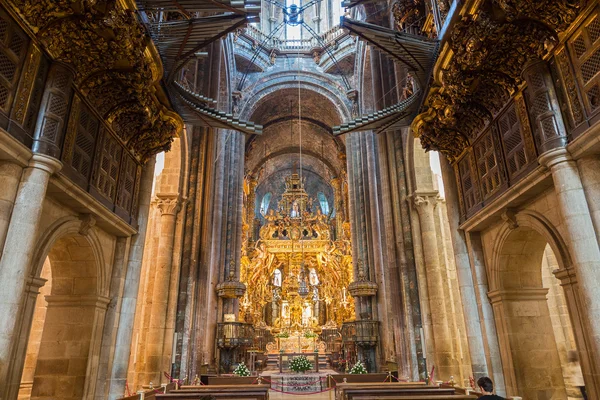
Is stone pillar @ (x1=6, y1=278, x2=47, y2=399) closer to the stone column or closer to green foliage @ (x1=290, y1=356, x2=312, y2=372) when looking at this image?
the stone column

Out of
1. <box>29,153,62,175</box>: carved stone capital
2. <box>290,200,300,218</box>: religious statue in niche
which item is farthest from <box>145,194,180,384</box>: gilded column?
<box>290,200,300,218</box>: religious statue in niche

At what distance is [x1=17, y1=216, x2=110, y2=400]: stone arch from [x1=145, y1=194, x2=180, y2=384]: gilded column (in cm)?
387

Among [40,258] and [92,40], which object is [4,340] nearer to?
[40,258]

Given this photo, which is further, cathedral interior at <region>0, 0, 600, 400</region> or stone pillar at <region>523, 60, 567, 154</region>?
stone pillar at <region>523, 60, 567, 154</region>

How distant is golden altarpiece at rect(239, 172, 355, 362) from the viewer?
1102 inches

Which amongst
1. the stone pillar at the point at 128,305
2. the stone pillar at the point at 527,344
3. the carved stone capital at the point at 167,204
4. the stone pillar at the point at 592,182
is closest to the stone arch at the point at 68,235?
the stone pillar at the point at 128,305

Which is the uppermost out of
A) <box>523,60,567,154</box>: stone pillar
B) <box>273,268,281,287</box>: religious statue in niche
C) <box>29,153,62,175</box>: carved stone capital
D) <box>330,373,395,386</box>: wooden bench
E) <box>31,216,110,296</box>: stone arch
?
<box>273,268,281,287</box>: religious statue in niche

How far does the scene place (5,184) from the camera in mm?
5516

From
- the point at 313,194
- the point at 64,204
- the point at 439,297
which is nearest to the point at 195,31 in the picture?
the point at 64,204

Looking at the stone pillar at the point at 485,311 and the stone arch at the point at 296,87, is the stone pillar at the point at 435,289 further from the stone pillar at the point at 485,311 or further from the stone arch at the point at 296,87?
the stone arch at the point at 296,87

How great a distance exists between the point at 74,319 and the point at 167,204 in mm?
5778

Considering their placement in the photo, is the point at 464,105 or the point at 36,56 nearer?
the point at 36,56

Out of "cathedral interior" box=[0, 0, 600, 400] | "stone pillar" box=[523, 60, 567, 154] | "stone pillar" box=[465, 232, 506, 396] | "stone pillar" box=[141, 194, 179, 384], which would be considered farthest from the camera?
"stone pillar" box=[141, 194, 179, 384]

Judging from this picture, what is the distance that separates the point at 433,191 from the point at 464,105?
484cm
